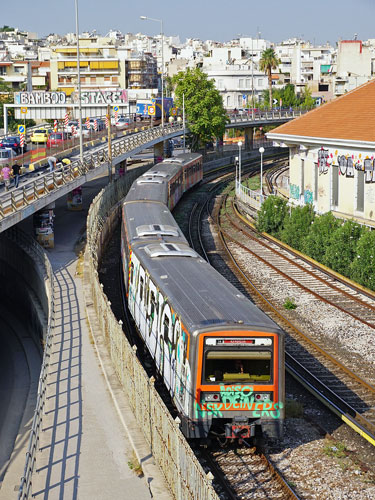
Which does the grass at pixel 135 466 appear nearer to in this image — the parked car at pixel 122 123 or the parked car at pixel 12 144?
the parked car at pixel 12 144

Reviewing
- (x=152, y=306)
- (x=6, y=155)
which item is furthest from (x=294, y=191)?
(x=152, y=306)

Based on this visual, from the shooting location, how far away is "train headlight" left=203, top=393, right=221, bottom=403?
48.6 feet

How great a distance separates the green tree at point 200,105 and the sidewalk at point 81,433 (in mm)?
49634

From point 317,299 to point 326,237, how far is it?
221 inches

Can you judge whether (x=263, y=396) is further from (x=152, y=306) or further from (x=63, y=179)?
(x=63, y=179)

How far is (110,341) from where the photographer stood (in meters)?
19.9

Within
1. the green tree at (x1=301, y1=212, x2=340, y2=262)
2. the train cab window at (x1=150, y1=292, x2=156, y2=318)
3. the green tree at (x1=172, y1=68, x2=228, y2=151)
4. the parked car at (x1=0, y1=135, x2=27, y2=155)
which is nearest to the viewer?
the train cab window at (x1=150, y1=292, x2=156, y2=318)

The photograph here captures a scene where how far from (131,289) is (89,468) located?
28.7 feet

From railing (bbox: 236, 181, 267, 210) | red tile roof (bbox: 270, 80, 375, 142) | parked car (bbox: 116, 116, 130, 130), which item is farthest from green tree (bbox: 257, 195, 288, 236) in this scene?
parked car (bbox: 116, 116, 130, 130)

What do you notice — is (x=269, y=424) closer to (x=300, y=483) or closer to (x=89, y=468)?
(x=300, y=483)

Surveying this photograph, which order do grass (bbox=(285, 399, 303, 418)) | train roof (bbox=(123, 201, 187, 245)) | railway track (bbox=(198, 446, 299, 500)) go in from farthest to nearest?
train roof (bbox=(123, 201, 187, 245)) → grass (bbox=(285, 399, 303, 418)) → railway track (bbox=(198, 446, 299, 500))

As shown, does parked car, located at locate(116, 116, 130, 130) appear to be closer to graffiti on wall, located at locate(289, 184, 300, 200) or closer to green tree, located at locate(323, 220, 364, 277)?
graffiti on wall, located at locate(289, 184, 300, 200)

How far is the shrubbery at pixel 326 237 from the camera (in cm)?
2836

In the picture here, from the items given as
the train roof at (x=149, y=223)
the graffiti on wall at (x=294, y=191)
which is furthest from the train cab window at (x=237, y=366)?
the graffiti on wall at (x=294, y=191)
